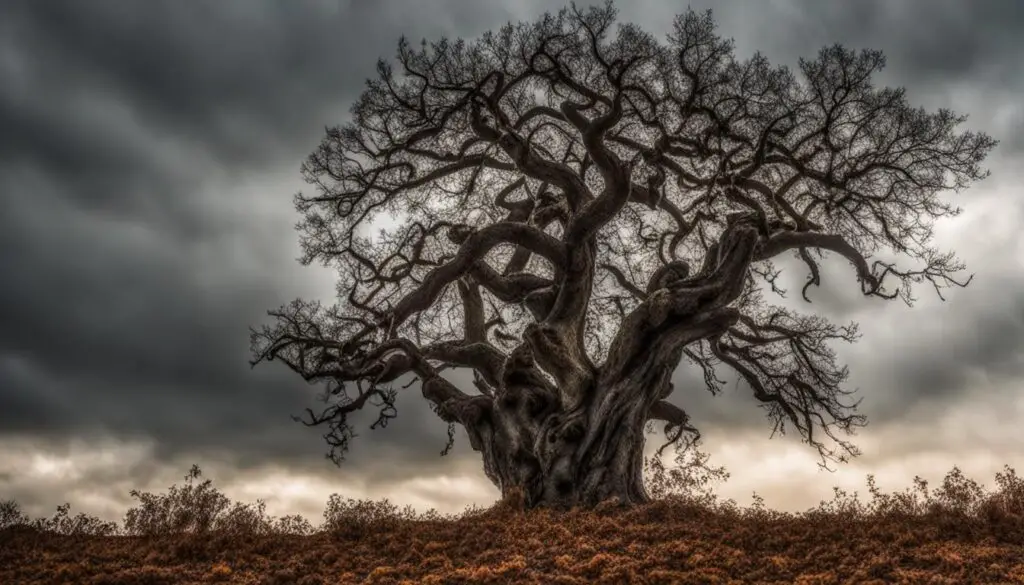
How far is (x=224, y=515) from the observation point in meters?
8.61

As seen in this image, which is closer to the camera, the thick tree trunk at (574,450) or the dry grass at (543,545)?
the dry grass at (543,545)

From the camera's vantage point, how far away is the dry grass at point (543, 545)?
6.24 meters

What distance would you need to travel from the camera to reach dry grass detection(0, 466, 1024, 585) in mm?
6238

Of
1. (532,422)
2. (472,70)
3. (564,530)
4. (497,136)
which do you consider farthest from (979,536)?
(472,70)

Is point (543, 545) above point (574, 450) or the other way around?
the other way around

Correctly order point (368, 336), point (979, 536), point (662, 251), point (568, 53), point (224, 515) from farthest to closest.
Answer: point (662, 251)
point (368, 336)
point (568, 53)
point (224, 515)
point (979, 536)

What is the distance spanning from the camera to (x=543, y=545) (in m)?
7.05

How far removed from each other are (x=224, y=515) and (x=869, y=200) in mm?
11079

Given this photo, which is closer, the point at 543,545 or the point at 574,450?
the point at 543,545

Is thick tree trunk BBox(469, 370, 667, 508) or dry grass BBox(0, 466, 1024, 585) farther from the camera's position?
thick tree trunk BBox(469, 370, 667, 508)

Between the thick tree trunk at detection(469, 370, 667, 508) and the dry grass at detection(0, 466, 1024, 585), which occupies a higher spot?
the thick tree trunk at detection(469, 370, 667, 508)

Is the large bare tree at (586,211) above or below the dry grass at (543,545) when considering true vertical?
above

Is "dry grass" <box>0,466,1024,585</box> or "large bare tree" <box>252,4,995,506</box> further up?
"large bare tree" <box>252,4,995,506</box>

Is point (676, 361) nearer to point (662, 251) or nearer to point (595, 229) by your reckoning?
point (595, 229)
